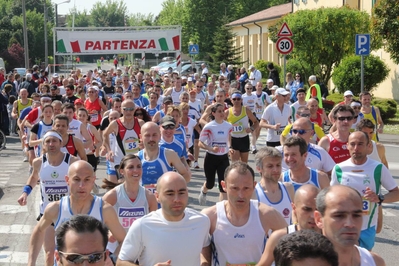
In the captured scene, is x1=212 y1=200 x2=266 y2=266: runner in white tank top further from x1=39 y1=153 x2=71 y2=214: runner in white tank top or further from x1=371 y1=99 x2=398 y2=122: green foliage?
x1=371 y1=99 x2=398 y2=122: green foliage

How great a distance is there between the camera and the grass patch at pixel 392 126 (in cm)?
2361

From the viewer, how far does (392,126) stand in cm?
2514

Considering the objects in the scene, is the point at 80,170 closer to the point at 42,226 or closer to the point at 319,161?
the point at 42,226

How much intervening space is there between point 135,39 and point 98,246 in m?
31.8

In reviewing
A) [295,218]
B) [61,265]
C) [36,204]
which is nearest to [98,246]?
[61,265]

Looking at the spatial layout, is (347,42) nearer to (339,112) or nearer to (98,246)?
(339,112)

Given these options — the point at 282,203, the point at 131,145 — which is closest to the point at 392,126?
the point at 131,145

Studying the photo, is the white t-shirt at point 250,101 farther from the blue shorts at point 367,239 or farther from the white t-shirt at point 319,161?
the blue shorts at point 367,239

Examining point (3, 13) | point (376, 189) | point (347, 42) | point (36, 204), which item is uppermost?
point (3, 13)

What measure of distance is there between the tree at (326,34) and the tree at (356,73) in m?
2.98

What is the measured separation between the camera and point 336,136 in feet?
30.9

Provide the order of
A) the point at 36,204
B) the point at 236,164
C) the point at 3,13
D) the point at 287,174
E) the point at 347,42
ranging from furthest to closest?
the point at 3,13, the point at 347,42, the point at 36,204, the point at 287,174, the point at 236,164

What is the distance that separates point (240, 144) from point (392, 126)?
12707 mm

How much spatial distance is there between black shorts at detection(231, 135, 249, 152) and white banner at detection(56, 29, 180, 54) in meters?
20.9
